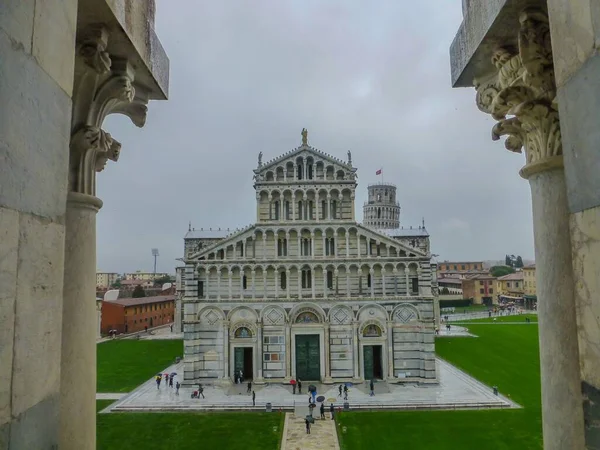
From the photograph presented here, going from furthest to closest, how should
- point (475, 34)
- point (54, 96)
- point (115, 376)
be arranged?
point (115, 376), point (475, 34), point (54, 96)

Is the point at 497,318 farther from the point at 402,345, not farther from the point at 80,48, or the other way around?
the point at 80,48

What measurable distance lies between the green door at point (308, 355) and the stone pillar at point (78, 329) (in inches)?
1192

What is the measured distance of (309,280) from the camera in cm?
3494

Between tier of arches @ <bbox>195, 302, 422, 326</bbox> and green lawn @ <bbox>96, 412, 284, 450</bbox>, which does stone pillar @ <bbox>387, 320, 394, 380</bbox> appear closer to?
tier of arches @ <bbox>195, 302, 422, 326</bbox>

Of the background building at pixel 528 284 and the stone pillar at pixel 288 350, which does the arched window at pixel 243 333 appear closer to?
the stone pillar at pixel 288 350

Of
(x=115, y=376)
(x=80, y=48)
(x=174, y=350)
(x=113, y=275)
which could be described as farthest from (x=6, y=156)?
(x=113, y=275)

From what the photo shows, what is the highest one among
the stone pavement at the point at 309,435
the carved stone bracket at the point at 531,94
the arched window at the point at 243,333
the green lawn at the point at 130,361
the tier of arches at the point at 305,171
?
the tier of arches at the point at 305,171

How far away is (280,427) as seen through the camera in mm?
24203

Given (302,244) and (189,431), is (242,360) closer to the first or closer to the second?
(302,244)

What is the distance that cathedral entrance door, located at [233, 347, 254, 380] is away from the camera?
34.1 meters

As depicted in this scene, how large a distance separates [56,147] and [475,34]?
434 centimetres

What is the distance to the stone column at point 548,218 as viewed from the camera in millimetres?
4188

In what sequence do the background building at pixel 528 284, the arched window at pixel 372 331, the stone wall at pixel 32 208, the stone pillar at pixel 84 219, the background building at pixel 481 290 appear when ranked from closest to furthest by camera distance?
the stone wall at pixel 32 208 < the stone pillar at pixel 84 219 < the arched window at pixel 372 331 < the background building at pixel 528 284 < the background building at pixel 481 290

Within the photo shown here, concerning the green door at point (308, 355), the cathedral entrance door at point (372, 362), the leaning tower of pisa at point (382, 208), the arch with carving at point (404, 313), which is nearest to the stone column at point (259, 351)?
the green door at point (308, 355)
